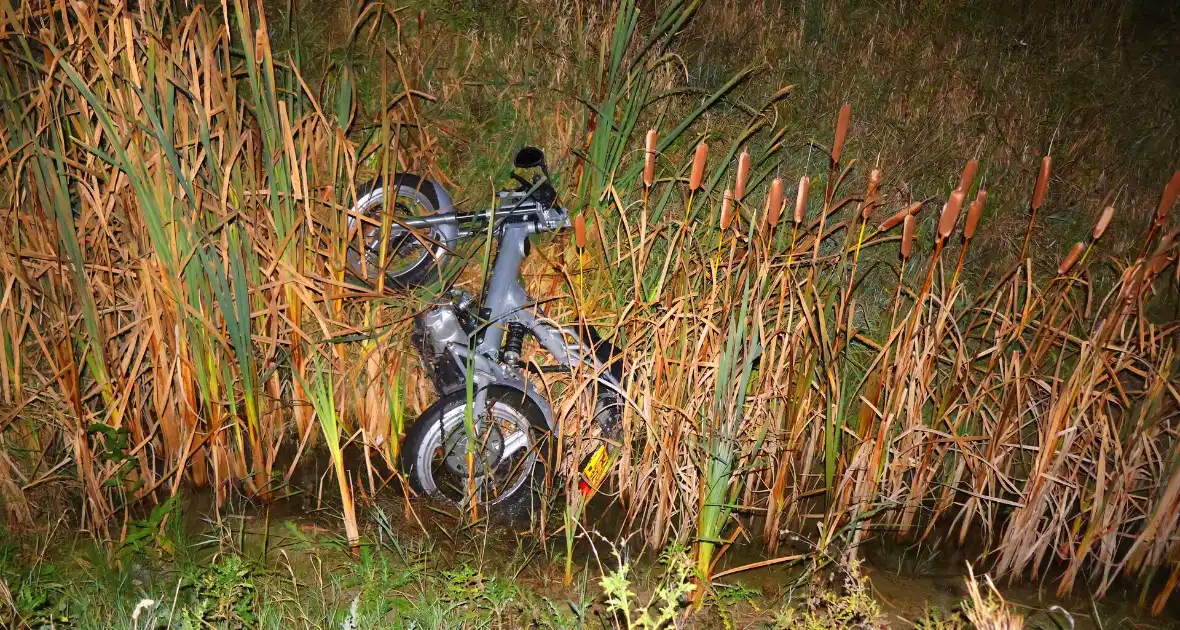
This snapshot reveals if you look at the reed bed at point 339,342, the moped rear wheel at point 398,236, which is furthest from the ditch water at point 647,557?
the moped rear wheel at point 398,236

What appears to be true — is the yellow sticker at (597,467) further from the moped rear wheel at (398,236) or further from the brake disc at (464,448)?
the moped rear wheel at (398,236)

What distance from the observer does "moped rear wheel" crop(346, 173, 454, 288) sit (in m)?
2.47

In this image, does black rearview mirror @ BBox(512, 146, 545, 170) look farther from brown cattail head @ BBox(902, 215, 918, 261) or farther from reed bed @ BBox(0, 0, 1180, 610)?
brown cattail head @ BBox(902, 215, 918, 261)

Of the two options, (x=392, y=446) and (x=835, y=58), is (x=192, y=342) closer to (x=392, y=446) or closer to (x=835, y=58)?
(x=392, y=446)

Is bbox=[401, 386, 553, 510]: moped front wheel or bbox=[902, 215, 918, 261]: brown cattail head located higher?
bbox=[902, 215, 918, 261]: brown cattail head

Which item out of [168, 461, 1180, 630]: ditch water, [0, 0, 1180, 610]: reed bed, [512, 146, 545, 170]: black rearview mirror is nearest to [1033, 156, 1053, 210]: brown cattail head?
[0, 0, 1180, 610]: reed bed

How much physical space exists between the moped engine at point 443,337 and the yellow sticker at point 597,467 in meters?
0.49

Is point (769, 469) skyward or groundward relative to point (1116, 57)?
groundward

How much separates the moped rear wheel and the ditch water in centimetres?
67

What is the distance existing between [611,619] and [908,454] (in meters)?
1.12

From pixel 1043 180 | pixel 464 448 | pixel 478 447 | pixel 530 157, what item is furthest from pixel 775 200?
pixel 464 448

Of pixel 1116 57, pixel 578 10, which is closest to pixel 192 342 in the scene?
pixel 578 10

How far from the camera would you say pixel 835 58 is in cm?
383

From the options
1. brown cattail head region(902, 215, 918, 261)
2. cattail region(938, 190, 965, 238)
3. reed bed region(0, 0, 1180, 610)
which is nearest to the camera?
cattail region(938, 190, 965, 238)
